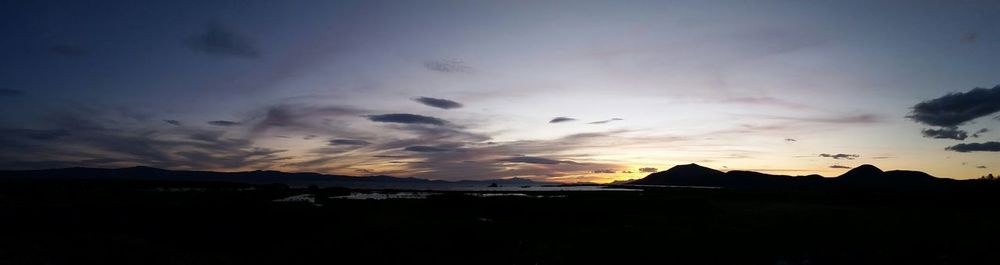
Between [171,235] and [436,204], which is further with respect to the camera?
[436,204]

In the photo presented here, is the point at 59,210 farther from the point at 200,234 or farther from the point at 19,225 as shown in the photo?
the point at 200,234

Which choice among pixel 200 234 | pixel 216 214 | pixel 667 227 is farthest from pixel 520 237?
pixel 216 214

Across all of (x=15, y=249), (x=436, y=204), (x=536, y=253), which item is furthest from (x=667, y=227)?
(x=15, y=249)

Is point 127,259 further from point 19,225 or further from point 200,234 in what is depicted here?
point 19,225

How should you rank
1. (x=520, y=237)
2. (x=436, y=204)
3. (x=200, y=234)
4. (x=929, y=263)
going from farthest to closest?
(x=436, y=204) < (x=520, y=237) < (x=200, y=234) < (x=929, y=263)

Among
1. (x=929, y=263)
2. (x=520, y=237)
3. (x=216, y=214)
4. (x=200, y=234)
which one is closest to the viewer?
(x=929, y=263)

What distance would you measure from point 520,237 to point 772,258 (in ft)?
41.7

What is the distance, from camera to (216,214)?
3186 centimetres

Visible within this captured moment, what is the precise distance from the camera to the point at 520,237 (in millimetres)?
27516

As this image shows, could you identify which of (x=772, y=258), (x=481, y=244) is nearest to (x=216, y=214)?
(x=481, y=244)

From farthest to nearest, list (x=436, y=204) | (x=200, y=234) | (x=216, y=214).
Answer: (x=436, y=204) < (x=216, y=214) < (x=200, y=234)

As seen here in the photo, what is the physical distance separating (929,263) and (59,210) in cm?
4477

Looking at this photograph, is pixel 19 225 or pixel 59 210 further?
pixel 59 210

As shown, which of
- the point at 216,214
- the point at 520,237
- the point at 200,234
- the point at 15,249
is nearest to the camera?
the point at 15,249
